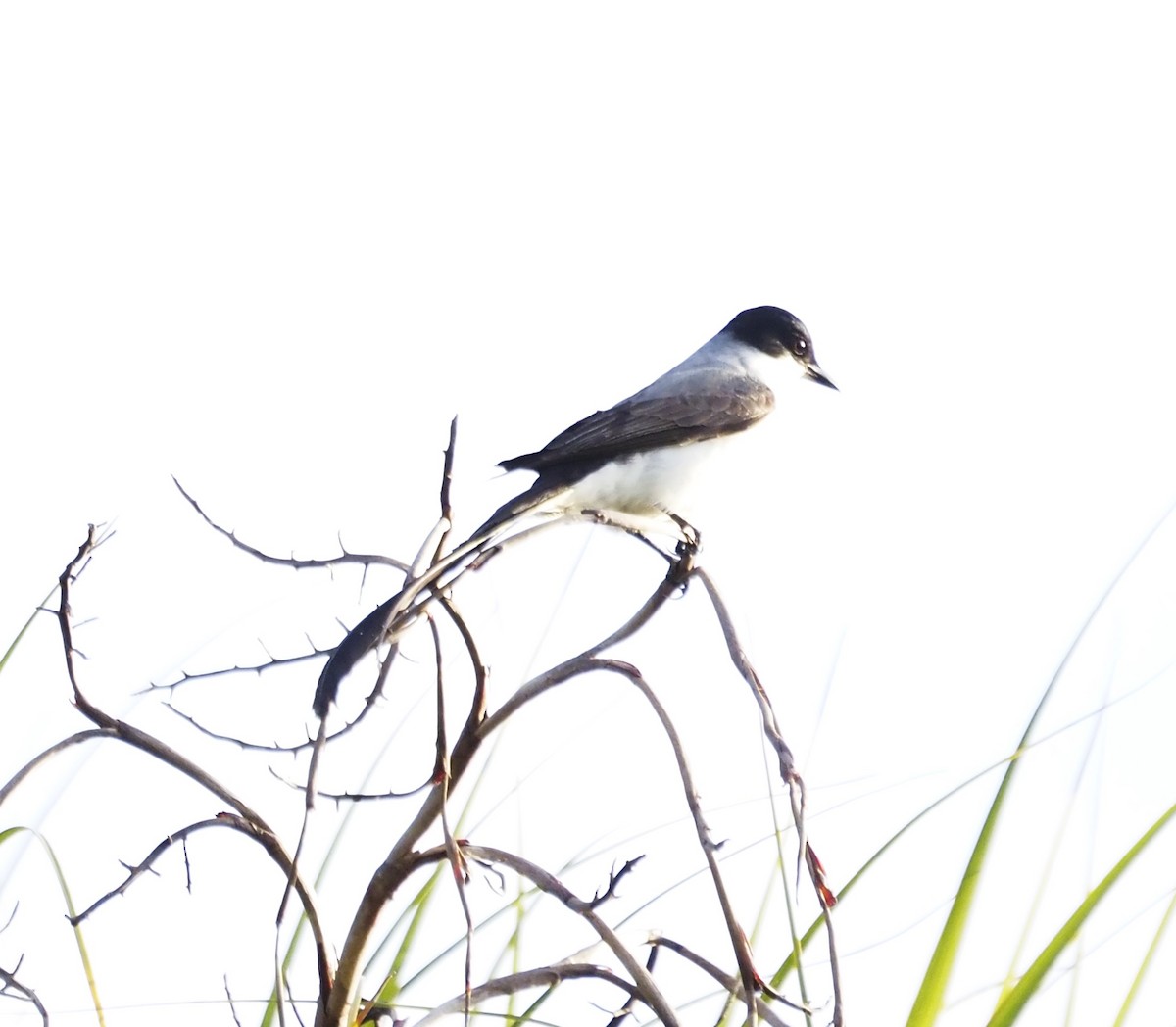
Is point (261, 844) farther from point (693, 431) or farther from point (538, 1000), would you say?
point (693, 431)

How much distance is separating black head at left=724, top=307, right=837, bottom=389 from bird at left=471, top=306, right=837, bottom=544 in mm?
346

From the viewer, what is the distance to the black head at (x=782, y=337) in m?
6.92

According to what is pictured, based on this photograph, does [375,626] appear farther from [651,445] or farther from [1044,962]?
[651,445]

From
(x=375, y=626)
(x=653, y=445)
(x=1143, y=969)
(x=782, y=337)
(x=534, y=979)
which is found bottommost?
(x=1143, y=969)

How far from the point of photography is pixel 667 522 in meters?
5.30

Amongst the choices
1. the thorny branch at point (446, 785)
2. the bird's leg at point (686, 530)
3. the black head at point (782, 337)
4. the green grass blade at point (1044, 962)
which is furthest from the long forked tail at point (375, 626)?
the black head at point (782, 337)

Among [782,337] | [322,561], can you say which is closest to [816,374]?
[782,337]

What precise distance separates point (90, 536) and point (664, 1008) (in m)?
1.11

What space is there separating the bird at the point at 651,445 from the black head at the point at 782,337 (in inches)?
13.6

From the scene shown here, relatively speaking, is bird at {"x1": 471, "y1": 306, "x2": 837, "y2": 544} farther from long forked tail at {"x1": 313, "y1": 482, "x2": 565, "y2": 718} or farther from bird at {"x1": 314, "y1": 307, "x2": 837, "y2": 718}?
long forked tail at {"x1": 313, "y1": 482, "x2": 565, "y2": 718}

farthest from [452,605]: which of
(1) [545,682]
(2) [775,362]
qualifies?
(2) [775,362]

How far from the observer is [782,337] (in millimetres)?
6941

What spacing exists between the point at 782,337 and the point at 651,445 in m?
1.95

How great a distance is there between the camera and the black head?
6922 millimetres
